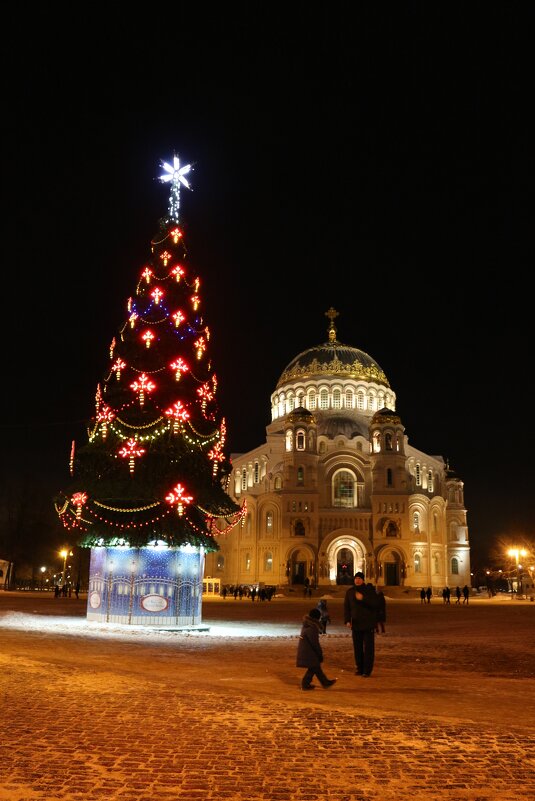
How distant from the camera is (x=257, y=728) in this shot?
25.7 feet

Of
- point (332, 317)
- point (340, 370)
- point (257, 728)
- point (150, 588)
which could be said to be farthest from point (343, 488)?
point (257, 728)

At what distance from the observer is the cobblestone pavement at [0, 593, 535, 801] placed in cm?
588

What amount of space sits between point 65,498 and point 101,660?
10.0 metres

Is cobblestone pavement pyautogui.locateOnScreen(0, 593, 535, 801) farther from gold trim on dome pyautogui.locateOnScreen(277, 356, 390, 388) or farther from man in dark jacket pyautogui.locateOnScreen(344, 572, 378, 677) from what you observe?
gold trim on dome pyautogui.locateOnScreen(277, 356, 390, 388)

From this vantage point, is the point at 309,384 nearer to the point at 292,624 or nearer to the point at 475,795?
the point at 292,624

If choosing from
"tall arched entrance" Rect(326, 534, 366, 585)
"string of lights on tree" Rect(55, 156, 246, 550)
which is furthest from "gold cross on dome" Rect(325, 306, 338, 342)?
"string of lights on tree" Rect(55, 156, 246, 550)

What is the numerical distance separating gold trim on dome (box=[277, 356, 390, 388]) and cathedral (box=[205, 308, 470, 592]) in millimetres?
4051

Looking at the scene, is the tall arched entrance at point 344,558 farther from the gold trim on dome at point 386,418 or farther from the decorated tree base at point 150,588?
the decorated tree base at point 150,588

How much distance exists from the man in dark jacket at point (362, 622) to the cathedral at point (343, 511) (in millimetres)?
47528

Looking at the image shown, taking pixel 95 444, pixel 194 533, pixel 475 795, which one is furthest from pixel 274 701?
pixel 95 444

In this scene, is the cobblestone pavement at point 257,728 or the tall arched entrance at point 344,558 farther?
the tall arched entrance at point 344,558

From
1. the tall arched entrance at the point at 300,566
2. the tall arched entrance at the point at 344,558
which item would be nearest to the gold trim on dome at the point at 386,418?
the tall arched entrance at the point at 344,558

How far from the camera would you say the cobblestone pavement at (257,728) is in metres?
5.88

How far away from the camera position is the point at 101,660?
13469 millimetres
